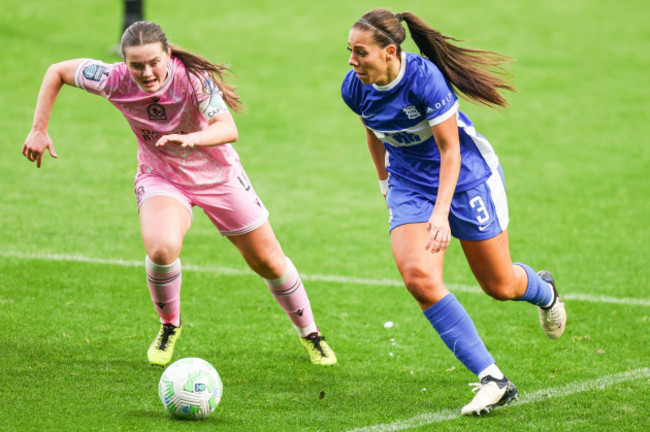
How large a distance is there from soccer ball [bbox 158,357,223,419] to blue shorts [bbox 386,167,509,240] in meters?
1.37

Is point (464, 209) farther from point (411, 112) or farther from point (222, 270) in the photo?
point (222, 270)

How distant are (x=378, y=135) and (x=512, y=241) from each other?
4754 mm

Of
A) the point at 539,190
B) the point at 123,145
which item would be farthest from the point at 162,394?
the point at 123,145

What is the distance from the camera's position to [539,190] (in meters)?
11.8

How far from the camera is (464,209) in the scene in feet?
16.8

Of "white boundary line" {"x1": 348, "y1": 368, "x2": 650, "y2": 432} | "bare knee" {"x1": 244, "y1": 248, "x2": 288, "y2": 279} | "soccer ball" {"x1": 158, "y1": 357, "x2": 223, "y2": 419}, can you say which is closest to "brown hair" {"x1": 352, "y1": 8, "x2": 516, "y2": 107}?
"bare knee" {"x1": 244, "y1": 248, "x2": 288, "y2": 279}

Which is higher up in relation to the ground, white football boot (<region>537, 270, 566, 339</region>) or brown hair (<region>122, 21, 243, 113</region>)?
brown hair (<region>122, 21, 243, 113</region>)

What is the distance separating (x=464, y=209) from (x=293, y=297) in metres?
1.38

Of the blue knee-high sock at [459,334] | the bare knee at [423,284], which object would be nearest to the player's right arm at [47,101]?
the bare knee at [423,284]

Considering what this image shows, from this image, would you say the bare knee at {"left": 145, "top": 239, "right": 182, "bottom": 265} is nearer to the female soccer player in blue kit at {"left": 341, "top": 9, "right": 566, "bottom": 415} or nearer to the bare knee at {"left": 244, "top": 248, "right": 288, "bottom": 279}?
the bare knee at {"left": 244, "top": 248, "right": 288, "bottom": 279}

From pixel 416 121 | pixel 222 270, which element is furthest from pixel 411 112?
pixel 222 270

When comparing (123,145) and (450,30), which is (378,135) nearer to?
(123,145)

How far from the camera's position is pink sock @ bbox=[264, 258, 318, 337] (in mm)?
5793

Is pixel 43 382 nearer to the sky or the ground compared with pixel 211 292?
nearer to the sky
